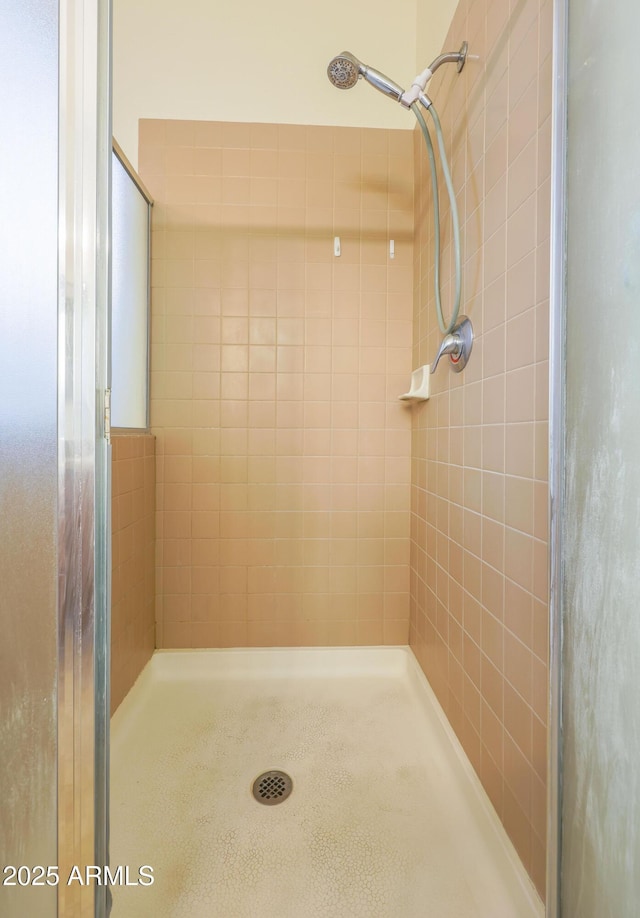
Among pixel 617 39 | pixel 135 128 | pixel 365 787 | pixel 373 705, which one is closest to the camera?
pixel 617 39

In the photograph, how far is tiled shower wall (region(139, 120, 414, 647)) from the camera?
58.1 inches

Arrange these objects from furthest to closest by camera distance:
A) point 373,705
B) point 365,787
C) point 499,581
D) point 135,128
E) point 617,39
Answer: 1. point 135,128
2. point 373,705
3. point 365,787
4. point 499,581
5. point 617,39

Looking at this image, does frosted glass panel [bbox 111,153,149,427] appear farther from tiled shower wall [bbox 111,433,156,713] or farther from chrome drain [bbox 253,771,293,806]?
chrome drain [bbox 253,771,293,806]

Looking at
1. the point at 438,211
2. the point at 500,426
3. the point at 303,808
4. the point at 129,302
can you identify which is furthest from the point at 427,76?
the point at 303,808

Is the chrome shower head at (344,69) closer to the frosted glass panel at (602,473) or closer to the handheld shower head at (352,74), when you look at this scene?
the handheld shower head at (352,74)

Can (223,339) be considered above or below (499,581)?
above

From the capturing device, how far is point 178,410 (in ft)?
4.92

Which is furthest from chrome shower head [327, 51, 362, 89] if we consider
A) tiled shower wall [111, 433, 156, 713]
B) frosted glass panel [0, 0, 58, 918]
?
tiled shower wall [111, 433, 156, 713]

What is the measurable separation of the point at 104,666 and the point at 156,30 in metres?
2.12

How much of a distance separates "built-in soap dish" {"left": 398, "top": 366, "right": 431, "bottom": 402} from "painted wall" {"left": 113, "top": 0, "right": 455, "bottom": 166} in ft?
3.39

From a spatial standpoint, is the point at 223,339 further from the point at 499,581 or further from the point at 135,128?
the point at 499,581

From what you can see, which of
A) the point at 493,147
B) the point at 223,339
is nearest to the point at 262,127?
the point at 223,339

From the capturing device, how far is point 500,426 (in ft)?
2.77

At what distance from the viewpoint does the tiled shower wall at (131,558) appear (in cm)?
118
